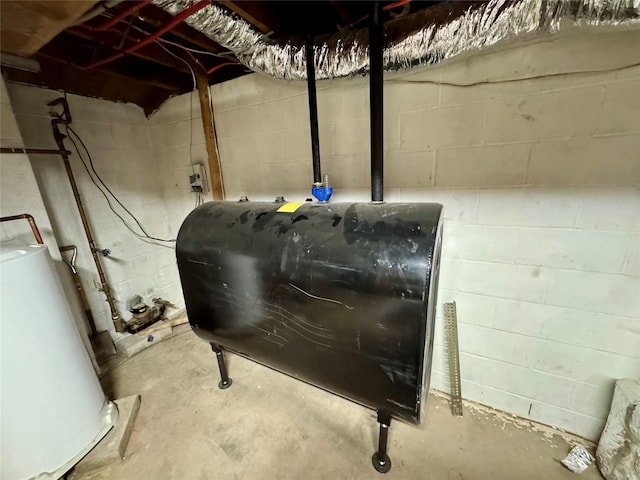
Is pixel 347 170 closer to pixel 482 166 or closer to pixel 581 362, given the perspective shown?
pixel 482 166

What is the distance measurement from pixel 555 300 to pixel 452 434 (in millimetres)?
821

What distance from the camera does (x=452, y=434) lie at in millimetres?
1264

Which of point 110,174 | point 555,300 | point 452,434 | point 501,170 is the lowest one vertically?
point 452,434

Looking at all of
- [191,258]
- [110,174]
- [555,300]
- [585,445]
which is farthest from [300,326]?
[110,174]

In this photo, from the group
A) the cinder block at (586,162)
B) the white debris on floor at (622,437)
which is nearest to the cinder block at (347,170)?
the cinder block at (586,162)

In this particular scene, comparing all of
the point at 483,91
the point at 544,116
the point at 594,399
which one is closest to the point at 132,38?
the point at 483,91

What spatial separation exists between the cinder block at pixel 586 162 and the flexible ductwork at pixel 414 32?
14.9 inches

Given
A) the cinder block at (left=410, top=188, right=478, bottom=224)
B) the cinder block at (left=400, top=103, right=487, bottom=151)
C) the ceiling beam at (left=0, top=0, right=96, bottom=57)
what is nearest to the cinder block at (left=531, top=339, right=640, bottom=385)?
the cinder block at (left=410, top=188, right=478, bottom=224)

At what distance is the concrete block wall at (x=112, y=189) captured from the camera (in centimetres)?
165

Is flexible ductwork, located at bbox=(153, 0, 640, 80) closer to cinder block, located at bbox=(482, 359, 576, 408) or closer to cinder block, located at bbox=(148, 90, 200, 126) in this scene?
cinder block, located at bbox=(148, 90, 200, 126)

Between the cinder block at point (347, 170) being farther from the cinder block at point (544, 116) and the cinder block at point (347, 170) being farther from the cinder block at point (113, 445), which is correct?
the cinder block at point (113, 445)

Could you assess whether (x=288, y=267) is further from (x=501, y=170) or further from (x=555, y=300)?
(x=555, y=300)

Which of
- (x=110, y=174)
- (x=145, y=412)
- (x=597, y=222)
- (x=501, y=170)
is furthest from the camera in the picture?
(x=110, y=174)

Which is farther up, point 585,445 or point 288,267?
point 288,267
